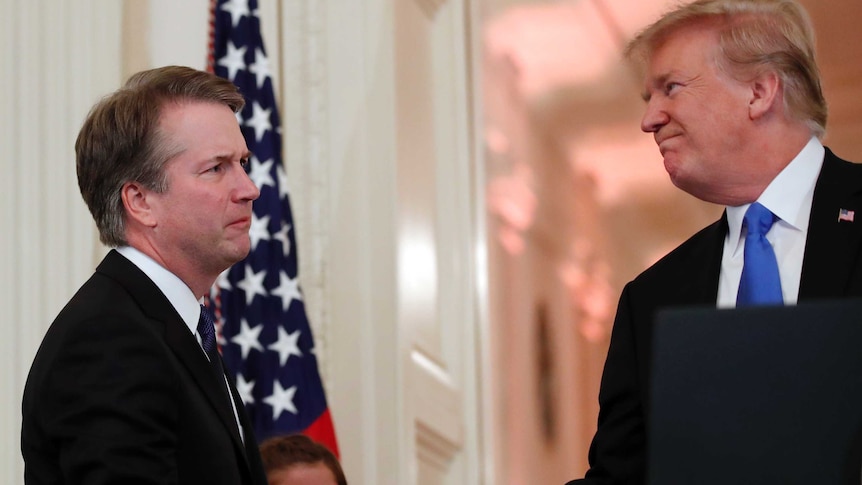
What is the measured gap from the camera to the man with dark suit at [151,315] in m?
2.11

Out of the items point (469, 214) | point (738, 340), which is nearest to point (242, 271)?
point (469, 214)

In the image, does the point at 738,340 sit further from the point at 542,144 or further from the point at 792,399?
the point at 542,144

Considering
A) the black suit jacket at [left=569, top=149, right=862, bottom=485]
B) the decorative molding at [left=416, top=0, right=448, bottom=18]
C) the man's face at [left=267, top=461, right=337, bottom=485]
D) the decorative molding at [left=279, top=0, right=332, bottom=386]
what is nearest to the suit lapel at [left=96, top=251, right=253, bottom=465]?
the man's face at [left=267, top=461, right=337, bottom=485]

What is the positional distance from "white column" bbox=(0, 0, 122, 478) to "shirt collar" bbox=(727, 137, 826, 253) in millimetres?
2375

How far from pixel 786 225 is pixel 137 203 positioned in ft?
4.50

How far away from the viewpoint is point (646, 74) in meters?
2.96

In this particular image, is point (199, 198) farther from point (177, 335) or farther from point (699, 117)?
point (699, 117)

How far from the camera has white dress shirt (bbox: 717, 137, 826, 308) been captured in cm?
255

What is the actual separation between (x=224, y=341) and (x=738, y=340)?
2.70m

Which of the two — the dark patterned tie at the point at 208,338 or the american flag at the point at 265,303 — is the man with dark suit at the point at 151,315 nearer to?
the dark patterned tie at the point at 208,338

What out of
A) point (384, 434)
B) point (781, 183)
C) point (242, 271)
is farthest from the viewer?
point (384, 434)

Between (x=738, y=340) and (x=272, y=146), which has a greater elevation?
(x=272, y=146)

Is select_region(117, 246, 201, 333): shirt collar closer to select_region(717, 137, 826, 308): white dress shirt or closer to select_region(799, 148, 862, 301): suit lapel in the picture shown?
select_region(717, 137, 826, 308): white dress shirt

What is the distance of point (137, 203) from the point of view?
253 centimetres
